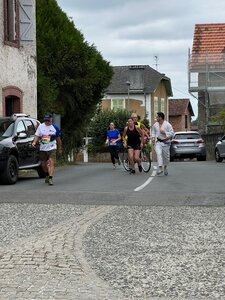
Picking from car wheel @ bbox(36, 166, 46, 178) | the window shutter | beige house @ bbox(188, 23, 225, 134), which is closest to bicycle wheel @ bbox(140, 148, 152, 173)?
car wheel @ bbox(36, 166, 46, 178)

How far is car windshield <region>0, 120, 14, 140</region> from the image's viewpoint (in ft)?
51.8

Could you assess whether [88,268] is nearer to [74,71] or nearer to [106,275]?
[106,275]

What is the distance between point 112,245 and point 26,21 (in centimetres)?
→ 1751

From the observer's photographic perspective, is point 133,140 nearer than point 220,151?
Yes

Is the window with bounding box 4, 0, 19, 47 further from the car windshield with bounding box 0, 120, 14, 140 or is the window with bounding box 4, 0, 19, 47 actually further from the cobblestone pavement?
the cobblestone pavement

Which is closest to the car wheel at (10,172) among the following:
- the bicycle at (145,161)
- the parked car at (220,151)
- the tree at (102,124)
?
the bicycle at (145,161)

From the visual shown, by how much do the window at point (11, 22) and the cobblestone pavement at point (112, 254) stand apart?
1391 cm

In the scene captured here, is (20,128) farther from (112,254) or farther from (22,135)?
(112,254)

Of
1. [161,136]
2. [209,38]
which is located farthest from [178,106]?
[161,136]

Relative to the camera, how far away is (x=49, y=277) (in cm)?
603

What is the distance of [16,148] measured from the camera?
15641 millimetres

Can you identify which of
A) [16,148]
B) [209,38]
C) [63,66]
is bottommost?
[16,148]

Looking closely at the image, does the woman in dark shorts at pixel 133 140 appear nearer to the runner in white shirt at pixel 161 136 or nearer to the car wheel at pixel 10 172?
the runner in white shirt at pixel 161 136

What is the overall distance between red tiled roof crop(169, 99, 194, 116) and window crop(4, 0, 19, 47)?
5681 cm
